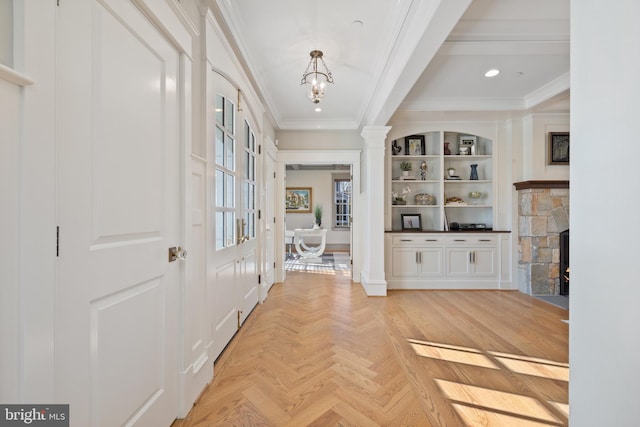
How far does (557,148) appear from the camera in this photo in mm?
4098

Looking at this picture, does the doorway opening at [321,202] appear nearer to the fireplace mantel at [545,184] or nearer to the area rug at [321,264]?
the area rug at [321,264]

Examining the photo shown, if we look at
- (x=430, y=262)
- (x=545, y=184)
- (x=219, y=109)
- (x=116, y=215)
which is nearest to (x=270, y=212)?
(x=219, y=109)

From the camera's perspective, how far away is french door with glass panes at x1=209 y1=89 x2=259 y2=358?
7.12ft

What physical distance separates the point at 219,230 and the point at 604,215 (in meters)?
2.12

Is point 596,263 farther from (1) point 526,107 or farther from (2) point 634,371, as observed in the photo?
(1) point 526,107

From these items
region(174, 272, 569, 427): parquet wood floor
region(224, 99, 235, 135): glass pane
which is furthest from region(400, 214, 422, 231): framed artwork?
region(224, 99, 235, 135): glass pane

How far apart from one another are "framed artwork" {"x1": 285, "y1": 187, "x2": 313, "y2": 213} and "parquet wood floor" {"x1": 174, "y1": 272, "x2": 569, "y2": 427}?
5.34 metres

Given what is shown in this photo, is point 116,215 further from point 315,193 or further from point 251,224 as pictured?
point 315,193

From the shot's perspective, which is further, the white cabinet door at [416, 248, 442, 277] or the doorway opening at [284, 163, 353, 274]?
the doorway opening at [284, 163, 353, 274]

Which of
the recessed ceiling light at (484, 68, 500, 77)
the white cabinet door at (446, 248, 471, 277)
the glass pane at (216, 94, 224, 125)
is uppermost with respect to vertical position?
the recessed ceiling light at (484, 68, 500, 77)

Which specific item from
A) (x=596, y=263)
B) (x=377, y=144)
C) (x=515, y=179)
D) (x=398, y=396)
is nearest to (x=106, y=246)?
(x=596, y=263)

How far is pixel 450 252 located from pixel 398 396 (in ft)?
9.87

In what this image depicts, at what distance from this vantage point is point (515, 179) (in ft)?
14.1

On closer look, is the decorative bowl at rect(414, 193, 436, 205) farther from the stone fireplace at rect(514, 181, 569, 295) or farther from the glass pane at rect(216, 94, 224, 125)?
the glass pane at rect(216, 94, 224, 125)
